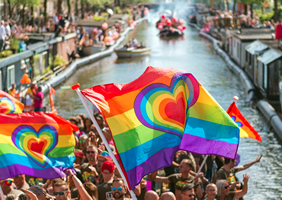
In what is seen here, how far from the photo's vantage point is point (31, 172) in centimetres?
882

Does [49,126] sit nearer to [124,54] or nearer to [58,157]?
[58,157]

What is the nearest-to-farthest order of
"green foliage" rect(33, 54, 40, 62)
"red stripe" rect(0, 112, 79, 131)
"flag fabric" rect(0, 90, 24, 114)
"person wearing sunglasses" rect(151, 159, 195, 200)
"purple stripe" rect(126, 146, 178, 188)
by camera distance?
"purple stripe" rect(126, 146, 178, 188)
"red stripe" rect(0, 112, 79, 131)
"person wearing sunglasses" rect(151, 159, 195, 200)
"flag fabric" rect(0, 90, 24, 114)
"green foliage" rect(33, 54, 40, 62)

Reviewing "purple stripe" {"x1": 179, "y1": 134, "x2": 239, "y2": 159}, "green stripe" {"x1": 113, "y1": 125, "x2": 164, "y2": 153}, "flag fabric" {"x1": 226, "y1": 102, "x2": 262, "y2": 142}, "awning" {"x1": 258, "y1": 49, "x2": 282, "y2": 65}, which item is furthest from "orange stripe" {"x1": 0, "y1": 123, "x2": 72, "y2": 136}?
"awning" {"x1": 258, "y1": 49, "x2": 282, "y2": 65}

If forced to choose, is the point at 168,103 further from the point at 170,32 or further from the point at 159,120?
the point at 170,32

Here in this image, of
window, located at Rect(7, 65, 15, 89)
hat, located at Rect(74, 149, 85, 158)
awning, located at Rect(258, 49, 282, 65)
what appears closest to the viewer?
hat, located at Rect(74, 149, 85, 158)

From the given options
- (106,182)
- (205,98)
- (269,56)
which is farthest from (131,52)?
(205,98)

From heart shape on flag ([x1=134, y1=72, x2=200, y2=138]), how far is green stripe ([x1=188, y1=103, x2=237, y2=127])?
0.12 metres

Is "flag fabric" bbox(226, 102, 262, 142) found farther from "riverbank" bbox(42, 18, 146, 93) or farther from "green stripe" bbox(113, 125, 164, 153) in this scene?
"riverbank" bbox(42, 18, 146, 93)

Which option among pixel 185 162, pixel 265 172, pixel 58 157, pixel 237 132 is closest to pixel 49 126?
pixel 58 157

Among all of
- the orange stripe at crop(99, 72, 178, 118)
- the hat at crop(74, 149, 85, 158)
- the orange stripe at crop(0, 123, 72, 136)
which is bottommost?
the hat at crop(74, 149, 85, 158)

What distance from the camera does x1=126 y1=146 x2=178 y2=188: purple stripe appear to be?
26.1 feet

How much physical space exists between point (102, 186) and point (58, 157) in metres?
0.89

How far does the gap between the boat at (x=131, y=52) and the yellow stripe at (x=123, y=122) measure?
43010mm

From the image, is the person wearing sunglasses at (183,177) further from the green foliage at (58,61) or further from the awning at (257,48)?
the green foliage at (58,61)
